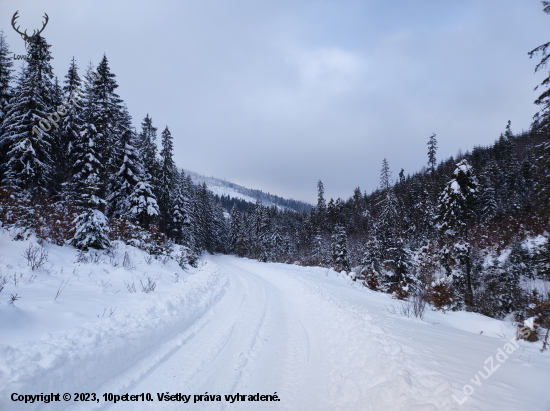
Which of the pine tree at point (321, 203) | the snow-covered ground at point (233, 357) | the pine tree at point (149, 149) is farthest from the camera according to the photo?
the pine tree at point (321, 203)

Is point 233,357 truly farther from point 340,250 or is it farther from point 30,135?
point 340,250

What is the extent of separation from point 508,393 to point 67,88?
31.0 metres

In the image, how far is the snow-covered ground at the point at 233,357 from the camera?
293 centimetres

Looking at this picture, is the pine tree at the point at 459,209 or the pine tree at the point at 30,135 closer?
the pine tree at the point at 30,135

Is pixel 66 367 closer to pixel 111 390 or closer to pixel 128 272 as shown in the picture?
pixel 111 390

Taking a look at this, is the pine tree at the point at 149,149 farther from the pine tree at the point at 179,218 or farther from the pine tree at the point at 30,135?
the pine tree at the point at 30,135

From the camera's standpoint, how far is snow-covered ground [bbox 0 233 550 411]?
9.61 ft

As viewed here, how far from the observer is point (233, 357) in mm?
4473

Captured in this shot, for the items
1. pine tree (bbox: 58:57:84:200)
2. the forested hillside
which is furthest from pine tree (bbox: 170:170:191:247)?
pine tree (bbox: 58:57:84:200)

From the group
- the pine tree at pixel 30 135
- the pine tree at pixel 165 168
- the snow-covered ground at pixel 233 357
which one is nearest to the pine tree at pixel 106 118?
the pine tree at pixel 30 135

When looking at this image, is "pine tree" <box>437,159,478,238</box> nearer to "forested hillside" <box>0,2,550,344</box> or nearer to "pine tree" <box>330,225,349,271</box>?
"forested hillside" <box>0,2,550,344</box>

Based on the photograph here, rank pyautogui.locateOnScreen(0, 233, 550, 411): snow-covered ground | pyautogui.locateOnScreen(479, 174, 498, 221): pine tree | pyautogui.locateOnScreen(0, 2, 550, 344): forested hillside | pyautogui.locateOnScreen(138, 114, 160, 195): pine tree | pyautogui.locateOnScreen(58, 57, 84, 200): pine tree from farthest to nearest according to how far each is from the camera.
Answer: pyautogui.locateOnScreen(479, 174, 498, 221): pine tree, pyautogui.locateOnScreen(138, 114, 160, 195): pine tree, pyautogui.locateOnScreen(58, 57, 84, 200): pine tree, pyautogui.locateOnScreen(0, 2, 550, 344): forested hillside, pyautogui.locateOnScreen(0, 233, 550, 411): snow-covered ground

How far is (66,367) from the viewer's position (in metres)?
3.19

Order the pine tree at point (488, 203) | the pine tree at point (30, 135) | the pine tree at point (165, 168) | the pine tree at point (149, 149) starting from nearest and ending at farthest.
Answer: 1. the pine tree at point (30, 135)
2. the pine tree at point (149, 149)
3. the pine tree at point (165, 168)
4. the pine tree at point (488, 203)
